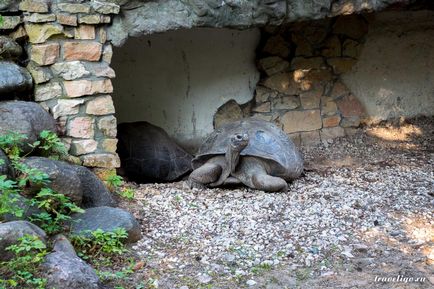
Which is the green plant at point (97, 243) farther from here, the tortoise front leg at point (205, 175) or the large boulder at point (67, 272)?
the tortoise front leg at point (205, 175)

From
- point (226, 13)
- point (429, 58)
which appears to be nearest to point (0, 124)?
point (226, 13)

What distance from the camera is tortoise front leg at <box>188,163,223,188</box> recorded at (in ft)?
17.2

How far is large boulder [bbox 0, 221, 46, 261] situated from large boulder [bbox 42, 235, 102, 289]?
0.18 meters

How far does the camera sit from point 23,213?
3604mm

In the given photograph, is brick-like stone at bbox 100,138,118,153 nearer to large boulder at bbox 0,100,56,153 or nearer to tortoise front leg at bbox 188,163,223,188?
large boulder at bbox 0,100,56,153

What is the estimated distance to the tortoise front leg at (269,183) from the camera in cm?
511

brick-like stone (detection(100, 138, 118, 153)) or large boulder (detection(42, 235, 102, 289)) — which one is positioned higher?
brick-like stone (detection(100, 138, 118, 153))

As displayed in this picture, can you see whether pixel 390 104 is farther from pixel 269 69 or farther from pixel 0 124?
pixel 0 124

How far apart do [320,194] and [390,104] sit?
273 cm

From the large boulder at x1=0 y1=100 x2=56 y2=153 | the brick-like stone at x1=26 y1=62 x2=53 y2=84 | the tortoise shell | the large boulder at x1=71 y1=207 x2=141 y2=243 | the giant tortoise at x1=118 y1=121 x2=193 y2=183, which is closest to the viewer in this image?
the large boulder at x1=71 y1=207 x2=141 y2=243

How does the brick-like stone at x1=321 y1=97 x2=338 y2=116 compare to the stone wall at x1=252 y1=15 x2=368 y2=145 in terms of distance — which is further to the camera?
the brick-like stone at x1=321 y1=97 x2=338 y2=116

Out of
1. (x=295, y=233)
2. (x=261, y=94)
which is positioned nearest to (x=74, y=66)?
(x=295, y=233)

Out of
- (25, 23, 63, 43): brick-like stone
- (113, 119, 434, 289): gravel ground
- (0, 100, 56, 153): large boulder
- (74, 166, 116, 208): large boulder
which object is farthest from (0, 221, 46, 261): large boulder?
(25, 23, 63, 43): brick-like stone

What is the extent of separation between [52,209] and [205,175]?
174 centimetres
